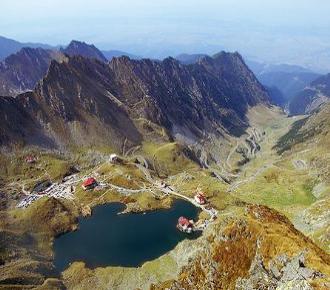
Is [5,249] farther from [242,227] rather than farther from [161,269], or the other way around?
[242,227]


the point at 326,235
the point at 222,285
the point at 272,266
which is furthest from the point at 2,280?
the point at 326,235

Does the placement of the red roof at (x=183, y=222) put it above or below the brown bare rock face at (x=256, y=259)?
below

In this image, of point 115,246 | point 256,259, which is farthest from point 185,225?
point 256,259

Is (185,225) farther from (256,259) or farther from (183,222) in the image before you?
(256,259)

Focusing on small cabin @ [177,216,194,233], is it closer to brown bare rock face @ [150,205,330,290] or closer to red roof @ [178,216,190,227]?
red roof @ [178,216,190,227]

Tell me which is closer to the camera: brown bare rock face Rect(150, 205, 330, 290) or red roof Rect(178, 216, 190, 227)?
brown bare rock face Rect(150, 205, 330, 290)

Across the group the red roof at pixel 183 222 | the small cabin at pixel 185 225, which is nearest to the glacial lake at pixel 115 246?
the small cabin at pixel 185 225

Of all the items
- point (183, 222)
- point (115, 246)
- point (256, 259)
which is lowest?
point (115, 246)

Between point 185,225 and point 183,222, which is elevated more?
point 183,222

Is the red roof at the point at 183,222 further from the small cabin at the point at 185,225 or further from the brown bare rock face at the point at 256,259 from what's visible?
the brown bare rock face at the point at 256,259

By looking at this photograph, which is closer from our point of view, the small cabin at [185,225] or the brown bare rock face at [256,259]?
the brown bare rock face at [256,259]

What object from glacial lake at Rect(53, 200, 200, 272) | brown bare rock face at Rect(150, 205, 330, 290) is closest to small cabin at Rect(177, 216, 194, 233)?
glacial lake at Rect(53, 200, 200, 272)
